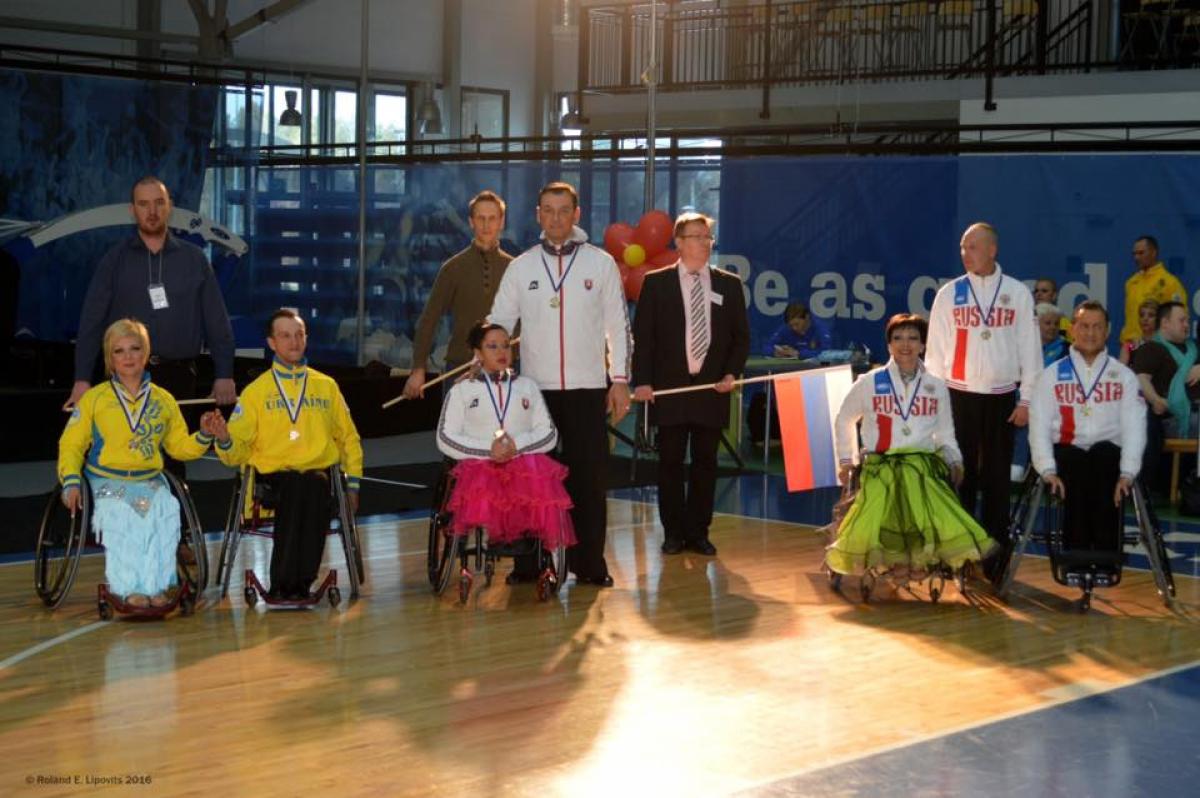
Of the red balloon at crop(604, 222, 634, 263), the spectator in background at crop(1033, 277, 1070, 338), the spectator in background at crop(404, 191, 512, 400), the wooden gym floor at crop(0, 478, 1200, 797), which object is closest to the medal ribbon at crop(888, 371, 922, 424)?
the wooden gym floor at crop(0, 478, 1200, 797)

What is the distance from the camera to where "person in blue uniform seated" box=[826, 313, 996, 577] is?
6445mm

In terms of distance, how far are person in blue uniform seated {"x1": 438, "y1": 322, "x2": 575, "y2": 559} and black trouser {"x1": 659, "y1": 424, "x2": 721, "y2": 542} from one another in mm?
1088

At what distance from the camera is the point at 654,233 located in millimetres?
9906

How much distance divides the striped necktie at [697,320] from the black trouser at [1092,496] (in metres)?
1.70

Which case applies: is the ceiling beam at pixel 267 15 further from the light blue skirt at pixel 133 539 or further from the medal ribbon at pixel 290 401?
the light blue skirt at pixel 133 539

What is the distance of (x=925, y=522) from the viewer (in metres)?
6.45

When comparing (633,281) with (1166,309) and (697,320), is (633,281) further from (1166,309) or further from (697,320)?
(1166,309)

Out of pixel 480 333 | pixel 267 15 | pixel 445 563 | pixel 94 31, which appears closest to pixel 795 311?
pixel 480 333

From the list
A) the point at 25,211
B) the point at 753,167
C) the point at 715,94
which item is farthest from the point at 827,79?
the point at 25,211

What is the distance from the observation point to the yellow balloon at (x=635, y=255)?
9.89m

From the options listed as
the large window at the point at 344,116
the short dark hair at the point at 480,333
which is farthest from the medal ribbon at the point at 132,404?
the large window at the point at 344,116

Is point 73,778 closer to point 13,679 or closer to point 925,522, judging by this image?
point 13,679

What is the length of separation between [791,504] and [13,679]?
16.3 feet

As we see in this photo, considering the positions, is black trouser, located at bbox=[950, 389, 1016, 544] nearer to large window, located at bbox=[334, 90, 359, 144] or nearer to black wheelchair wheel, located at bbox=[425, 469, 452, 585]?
black wheelchair wheel, located at bbox=[425, 469, 452, 585]
